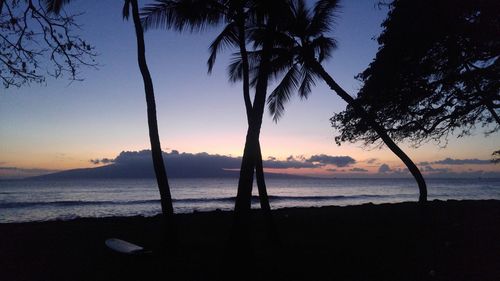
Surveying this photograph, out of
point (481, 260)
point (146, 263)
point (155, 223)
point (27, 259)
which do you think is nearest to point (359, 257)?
point (481, 260)

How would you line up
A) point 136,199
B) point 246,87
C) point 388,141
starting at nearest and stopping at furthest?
point 246,87, point 388,141, point 136,199

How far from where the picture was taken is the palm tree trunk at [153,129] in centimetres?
787

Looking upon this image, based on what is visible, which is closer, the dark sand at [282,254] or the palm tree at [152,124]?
the dark sand at [282,254]

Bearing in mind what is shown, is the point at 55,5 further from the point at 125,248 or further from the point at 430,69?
the point at 430,69

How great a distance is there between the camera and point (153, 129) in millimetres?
7980

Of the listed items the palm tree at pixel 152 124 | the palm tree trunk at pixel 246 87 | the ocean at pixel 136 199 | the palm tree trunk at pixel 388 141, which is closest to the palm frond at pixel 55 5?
the palm tree at pixel 152 124

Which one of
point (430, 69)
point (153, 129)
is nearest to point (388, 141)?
point (430, 69)

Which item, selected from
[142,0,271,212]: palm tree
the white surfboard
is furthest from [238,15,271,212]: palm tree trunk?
the white surfboard

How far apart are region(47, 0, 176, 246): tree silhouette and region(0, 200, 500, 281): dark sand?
101 cm

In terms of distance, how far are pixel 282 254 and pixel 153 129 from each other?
13.9 feet

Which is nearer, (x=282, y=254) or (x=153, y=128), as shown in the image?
(x=153, y=128)

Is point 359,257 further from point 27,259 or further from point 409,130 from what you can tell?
point 27,259

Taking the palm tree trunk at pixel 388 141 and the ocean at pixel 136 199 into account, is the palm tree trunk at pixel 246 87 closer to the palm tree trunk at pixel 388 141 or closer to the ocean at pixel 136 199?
the palm tree trunk at pixel 388 141

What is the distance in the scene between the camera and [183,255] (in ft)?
27.1
